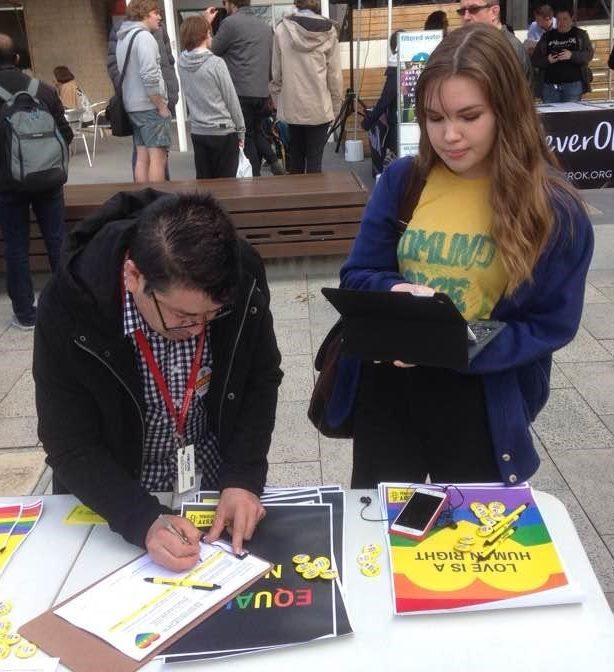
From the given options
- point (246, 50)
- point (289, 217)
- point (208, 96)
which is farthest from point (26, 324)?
point (246, 50)

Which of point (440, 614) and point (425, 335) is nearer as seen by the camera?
point (440, 614)

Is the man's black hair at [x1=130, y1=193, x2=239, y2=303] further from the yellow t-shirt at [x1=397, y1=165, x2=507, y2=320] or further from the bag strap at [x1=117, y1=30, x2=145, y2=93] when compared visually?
the bag strap at [x1=117, y1=30, x2=145, y2=93]

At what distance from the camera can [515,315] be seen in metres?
1.71

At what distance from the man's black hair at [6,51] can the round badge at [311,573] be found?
12.3 feet

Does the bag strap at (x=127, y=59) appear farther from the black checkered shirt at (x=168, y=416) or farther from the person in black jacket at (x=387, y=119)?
the black checkered shirt at (x=168, y=416)

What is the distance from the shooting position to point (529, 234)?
1615 mm

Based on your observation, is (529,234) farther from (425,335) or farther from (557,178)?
(425,335)

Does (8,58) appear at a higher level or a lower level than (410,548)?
higher

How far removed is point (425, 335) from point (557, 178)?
18.6 inches

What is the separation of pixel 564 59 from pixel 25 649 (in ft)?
29.6

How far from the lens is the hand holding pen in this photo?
A: 1400 mm

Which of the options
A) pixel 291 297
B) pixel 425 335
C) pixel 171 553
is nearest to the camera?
pixel 171 553

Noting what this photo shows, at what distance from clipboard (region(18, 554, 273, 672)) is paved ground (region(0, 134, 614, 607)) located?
5.39 feet

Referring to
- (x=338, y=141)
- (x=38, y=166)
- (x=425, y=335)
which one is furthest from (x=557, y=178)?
(x=338, y=141)
